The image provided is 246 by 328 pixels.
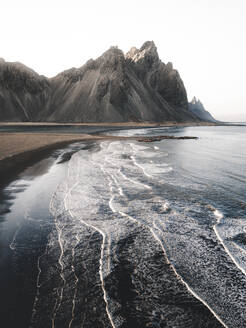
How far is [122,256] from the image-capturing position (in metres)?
6.23

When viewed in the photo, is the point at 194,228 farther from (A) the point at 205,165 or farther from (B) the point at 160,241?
(A) the point at 205,165

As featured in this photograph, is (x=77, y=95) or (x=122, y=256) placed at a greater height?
(x=77, y=95)

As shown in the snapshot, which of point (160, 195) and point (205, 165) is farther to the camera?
point (205, 165)

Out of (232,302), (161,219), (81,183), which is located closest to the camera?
(232,302)

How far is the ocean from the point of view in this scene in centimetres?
425

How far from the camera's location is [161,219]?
28.8ft

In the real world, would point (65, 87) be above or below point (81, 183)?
above

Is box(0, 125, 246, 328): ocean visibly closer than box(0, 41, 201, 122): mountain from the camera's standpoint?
Yes

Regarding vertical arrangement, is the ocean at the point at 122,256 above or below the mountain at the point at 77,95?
below

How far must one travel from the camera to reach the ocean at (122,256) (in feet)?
14.0

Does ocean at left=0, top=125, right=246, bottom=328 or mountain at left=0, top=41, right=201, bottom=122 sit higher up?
mountain at left=0, top=41, right=201, bottom=122

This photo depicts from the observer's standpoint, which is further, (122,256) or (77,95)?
(77,95)

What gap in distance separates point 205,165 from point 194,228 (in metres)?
13.8

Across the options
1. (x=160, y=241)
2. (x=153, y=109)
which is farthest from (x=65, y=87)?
(x=160, y=241)
